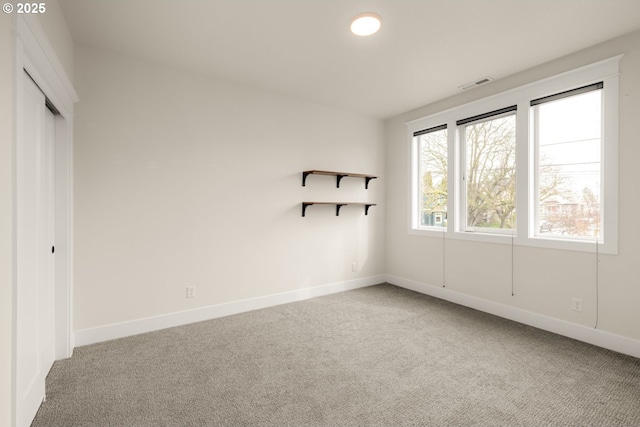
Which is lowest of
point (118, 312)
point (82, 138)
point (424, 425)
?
point (424, 425)

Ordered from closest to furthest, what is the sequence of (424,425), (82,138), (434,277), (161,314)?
(424,425)
(82,138)
(161,314)
(434,277)

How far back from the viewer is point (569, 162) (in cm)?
303

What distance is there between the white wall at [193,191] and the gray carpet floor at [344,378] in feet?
1.61

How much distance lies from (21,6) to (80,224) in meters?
1.80

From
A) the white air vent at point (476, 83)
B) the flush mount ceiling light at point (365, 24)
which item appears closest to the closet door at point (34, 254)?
the flush mount ceiling light at point (365, 24)

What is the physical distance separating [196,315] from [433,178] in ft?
11.3

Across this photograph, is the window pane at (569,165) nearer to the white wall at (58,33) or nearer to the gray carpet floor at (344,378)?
the gray carpet floor at (344,378)

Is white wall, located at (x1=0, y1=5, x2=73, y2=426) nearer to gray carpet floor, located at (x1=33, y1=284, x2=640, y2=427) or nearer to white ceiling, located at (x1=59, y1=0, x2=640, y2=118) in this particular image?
gray carpet floor, located at (x1=33, y1=284, x2=640, y2=427)

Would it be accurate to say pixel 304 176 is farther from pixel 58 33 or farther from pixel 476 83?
pixel 58 33

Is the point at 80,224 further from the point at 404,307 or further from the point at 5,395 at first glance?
the point at 404,307

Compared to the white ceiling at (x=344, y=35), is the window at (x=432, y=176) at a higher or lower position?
lower

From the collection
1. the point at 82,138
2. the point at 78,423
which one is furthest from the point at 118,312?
the point at 82,138

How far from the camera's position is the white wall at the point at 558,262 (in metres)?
2.57

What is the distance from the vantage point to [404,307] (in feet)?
12.3
